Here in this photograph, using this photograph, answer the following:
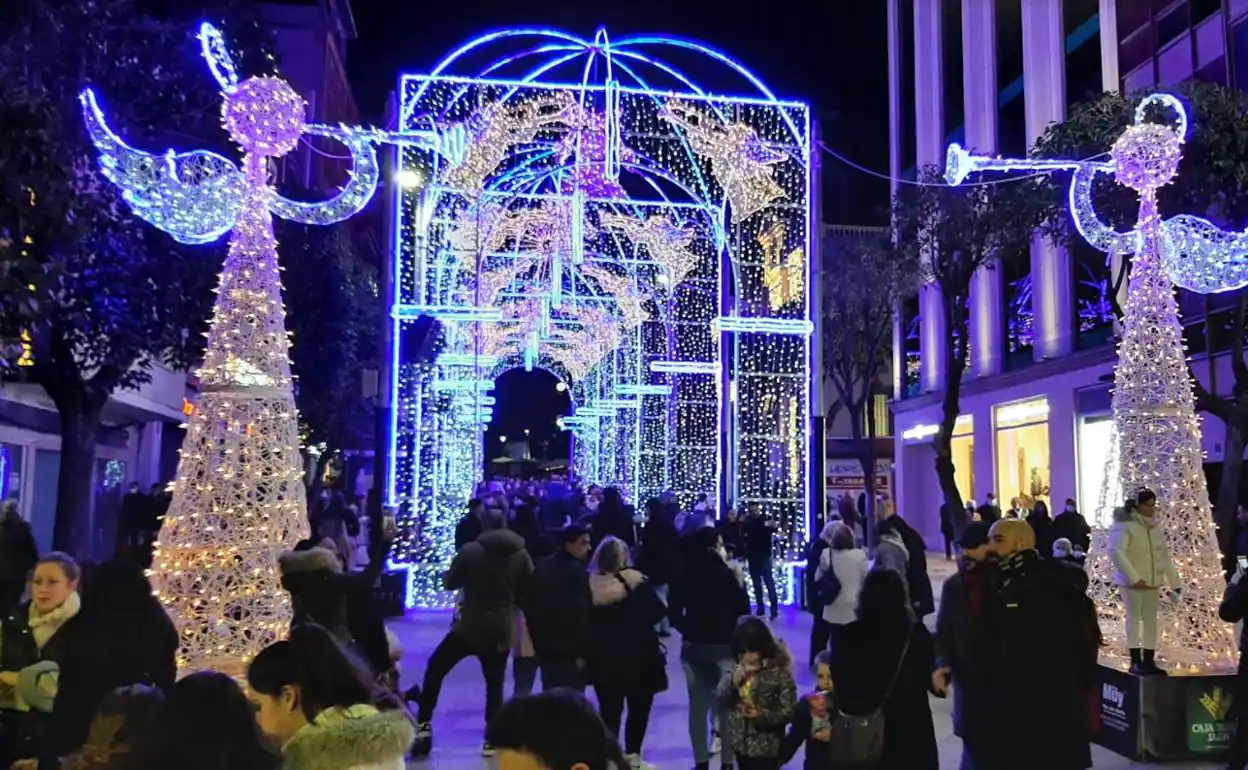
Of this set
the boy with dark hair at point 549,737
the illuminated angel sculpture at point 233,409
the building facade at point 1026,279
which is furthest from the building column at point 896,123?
the boy with dark hair at point 549,737

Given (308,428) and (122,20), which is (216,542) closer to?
(122,20)

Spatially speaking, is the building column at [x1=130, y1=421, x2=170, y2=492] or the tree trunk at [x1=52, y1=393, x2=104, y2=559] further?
the building column at [x1=130, y1=421, x2=170, y2=492]

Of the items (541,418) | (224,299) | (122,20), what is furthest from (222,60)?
(541,418)

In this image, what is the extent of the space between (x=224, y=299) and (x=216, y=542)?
171cm

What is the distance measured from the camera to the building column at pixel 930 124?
30375mm

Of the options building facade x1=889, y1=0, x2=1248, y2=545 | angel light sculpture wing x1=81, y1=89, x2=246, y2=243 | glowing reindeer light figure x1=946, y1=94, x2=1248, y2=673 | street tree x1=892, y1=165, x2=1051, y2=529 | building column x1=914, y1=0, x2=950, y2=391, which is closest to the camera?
angel light sculpture wing x1=81, y1=89, x2=246, y2=243

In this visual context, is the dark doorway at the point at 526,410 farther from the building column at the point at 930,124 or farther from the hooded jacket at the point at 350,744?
the hooded jacket at the point at 350,744

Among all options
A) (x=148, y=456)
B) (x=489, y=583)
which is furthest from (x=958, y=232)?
(x=148, y=456)

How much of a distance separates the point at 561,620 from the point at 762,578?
752 cm

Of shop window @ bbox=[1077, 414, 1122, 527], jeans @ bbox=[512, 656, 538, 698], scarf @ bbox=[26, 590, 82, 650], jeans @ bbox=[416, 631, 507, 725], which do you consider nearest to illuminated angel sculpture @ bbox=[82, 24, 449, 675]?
jeans @ bbox=[416, 631, 507, 725]

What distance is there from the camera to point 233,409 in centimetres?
733

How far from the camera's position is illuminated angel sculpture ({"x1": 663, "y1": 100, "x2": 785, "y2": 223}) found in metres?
13.3

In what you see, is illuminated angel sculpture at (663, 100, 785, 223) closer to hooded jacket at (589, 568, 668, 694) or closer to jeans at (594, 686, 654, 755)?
hooded jacket at (589, 568, 668, 694)

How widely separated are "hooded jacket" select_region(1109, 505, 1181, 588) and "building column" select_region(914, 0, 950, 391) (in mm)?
22896
